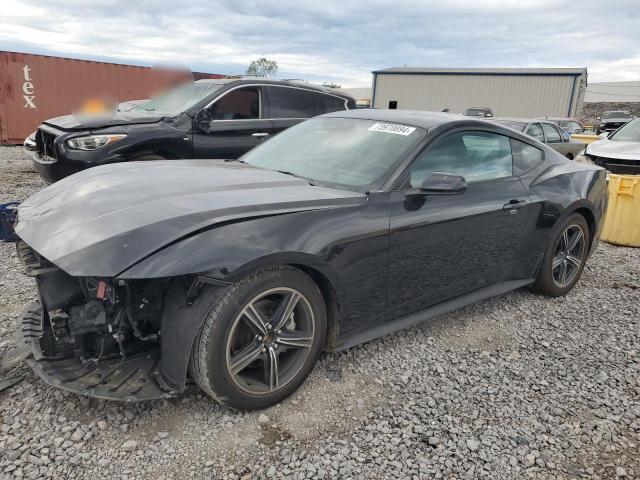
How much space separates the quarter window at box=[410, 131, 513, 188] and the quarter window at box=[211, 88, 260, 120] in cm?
371

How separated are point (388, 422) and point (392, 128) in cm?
186

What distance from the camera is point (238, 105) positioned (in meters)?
6.38

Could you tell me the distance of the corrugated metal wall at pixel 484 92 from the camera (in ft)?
107

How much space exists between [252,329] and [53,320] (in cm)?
91

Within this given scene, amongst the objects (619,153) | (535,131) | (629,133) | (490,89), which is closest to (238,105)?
(619,153)

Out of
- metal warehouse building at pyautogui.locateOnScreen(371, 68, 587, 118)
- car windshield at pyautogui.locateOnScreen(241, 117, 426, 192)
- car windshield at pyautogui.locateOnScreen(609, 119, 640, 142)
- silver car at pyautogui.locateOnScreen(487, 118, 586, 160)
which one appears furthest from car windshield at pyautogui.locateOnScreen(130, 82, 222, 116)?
metal warehouse building at pyautogui.locateOnScreen(371, 68, 587, 118)

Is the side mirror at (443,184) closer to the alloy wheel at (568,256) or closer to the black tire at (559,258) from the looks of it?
the black tire at (559,258)

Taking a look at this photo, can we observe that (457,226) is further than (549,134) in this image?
No

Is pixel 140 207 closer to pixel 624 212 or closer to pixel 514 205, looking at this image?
pixel 514 205

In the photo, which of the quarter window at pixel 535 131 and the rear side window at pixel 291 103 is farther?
the quarter window at pixel 535 131

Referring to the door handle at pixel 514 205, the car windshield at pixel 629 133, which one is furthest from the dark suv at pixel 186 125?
the car windshield at pixel 629 133

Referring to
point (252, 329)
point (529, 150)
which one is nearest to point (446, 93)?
point (529, 150)

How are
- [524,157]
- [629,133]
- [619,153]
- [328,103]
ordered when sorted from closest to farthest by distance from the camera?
[524,157], [328,103], [619,153], [629,133]

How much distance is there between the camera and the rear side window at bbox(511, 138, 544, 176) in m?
3.79
